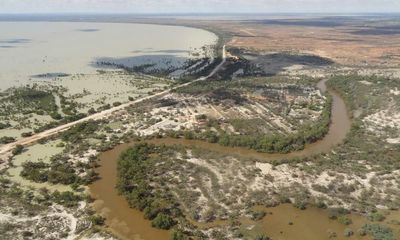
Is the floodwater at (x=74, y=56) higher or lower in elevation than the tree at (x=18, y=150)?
lower

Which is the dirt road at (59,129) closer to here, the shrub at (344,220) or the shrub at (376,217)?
the shrub at (344,220)

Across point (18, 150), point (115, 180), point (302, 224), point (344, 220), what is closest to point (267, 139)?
point (302, 224)

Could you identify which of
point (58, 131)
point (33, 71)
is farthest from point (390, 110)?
point (33, 71)

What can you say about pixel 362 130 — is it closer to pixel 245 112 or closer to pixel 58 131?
pixel 245 112

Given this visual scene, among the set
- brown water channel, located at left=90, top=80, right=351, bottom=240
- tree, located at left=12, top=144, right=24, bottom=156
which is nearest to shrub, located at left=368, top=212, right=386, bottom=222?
brown water channel, located at left=90, top=80, right=351, bottom=240

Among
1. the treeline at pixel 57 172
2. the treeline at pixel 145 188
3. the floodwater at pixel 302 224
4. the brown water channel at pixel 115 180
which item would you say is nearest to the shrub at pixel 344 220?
the floodwater at pixel 302 224

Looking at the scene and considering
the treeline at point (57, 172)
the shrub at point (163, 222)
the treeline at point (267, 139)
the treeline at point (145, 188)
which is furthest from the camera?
the treeline at point (267, 139)

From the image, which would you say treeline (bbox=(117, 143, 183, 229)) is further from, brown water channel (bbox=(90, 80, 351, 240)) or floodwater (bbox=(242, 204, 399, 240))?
floodwater (bbox=(242, 204, 399, 240))
